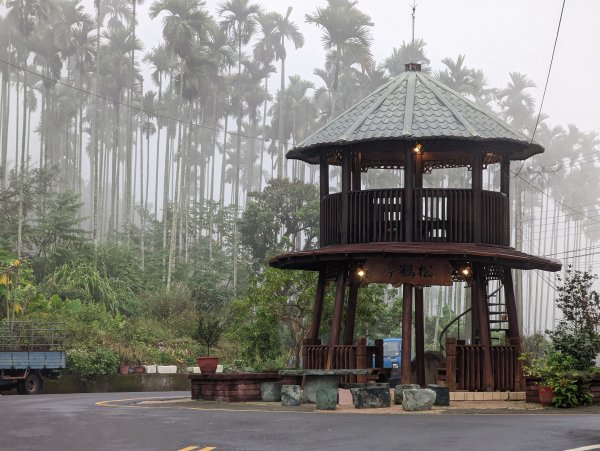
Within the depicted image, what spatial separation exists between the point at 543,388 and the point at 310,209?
4707 centimetres

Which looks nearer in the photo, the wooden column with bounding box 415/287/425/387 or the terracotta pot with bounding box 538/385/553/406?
the terracotta pot with bounding box 538/385/553/406

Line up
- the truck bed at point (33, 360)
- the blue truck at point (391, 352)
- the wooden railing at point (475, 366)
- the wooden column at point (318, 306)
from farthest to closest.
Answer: the blue truck at point (391, 352), the truck bed at point (33, 360), the wooden column at point (318, 306), the wooden railing at point (475, 366)

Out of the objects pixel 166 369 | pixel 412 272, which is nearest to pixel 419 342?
pixel 412 272

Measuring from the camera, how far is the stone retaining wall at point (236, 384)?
30.4 metres

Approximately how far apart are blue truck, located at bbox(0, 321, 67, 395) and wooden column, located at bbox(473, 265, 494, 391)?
17.0 metres

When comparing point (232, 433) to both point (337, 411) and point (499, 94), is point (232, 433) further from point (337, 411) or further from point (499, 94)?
point (499, 94)

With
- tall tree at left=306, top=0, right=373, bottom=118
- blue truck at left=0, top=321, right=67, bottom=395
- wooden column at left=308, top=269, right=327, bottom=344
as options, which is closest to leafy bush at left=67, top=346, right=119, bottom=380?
blue truck at left=0, top=321, right=67, bottom=395

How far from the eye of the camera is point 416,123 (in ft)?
99.7

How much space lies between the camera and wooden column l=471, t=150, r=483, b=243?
99.2 ft

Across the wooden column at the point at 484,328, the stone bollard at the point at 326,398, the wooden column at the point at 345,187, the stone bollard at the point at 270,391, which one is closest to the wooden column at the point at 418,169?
the wooden column at the point at 345,187

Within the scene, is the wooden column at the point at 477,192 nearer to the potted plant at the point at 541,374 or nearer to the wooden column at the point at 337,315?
the potted plant at the point at 541,374

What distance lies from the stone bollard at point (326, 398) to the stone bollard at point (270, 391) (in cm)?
412

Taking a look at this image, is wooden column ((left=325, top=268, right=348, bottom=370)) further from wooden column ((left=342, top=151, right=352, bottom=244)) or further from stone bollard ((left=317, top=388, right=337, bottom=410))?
stone bollard ((left=317, top=388, right=337, bottom=410))

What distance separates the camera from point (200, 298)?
68.1 metres
